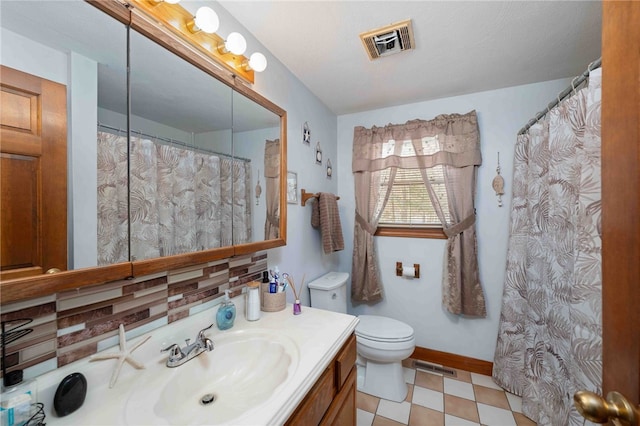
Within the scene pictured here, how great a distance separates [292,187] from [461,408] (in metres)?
1.84

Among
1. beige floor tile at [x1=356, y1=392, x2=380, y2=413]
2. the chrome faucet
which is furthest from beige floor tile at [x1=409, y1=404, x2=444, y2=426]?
the chrome faucet

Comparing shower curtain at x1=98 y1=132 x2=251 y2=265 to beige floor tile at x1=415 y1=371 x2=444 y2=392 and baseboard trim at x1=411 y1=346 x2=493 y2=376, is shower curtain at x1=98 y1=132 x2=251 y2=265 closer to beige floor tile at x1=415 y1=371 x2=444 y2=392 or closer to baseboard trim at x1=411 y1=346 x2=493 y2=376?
beige floor tile at x1=415 y1=371 x2=444 y2=392

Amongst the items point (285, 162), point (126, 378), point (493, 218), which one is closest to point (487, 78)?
point (493, 218)

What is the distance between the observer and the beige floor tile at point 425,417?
1.56 m

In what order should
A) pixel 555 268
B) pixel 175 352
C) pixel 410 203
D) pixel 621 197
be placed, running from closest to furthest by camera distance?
1. pixel 621 197
2. pixel 175 352
3. pixel 555 268
4. pixel 410 203

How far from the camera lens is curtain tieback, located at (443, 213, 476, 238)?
2.03 metres

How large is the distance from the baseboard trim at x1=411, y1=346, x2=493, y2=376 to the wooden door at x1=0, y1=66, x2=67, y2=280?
8.07 feet

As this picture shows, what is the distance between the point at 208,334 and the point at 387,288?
1721 mm

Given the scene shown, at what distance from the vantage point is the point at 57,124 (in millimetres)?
625

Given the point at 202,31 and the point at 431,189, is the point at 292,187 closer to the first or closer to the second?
the point at 202,31

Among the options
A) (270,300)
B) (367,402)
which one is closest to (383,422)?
(367,402)

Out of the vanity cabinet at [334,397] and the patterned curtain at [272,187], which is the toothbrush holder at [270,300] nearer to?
the patterned curtain at [272,187]

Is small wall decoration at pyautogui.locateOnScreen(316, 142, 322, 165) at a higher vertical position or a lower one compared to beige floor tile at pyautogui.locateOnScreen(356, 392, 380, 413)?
higher

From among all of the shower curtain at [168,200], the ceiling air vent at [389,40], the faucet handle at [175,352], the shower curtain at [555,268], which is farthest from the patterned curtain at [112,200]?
the shower curtain at [555,268]
